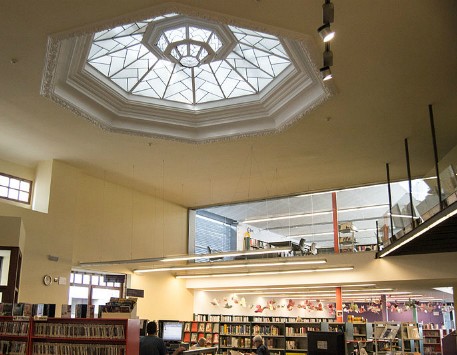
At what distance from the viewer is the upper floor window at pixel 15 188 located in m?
13.1

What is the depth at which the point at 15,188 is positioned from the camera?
1341 cm

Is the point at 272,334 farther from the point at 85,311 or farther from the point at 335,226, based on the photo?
the point at 85,311

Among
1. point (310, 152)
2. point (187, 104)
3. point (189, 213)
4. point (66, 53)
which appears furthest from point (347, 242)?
point (66, 53)

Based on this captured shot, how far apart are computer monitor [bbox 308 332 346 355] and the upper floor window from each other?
8341 mm

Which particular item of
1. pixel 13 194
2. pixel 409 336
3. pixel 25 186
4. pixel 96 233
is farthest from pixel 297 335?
pixel 13 194

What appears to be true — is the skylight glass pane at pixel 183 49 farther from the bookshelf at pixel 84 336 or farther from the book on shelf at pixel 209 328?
the book on shelf at pixel 209 328

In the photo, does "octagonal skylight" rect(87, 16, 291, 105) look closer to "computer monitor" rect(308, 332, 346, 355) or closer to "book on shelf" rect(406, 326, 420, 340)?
"computer monitor" rect(308, 332, 346, 355)

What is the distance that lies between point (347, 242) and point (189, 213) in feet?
20.2

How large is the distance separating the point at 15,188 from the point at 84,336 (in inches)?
262

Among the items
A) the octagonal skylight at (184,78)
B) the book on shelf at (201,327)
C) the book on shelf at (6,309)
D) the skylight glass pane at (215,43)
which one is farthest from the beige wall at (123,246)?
the skylight glass pane at (215,43)

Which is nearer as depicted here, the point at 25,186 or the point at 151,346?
the point at 151,346

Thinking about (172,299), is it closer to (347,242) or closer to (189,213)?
(189,213)

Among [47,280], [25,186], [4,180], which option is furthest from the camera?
[25,186]

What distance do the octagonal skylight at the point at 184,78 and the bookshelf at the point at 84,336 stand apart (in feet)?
13.8
